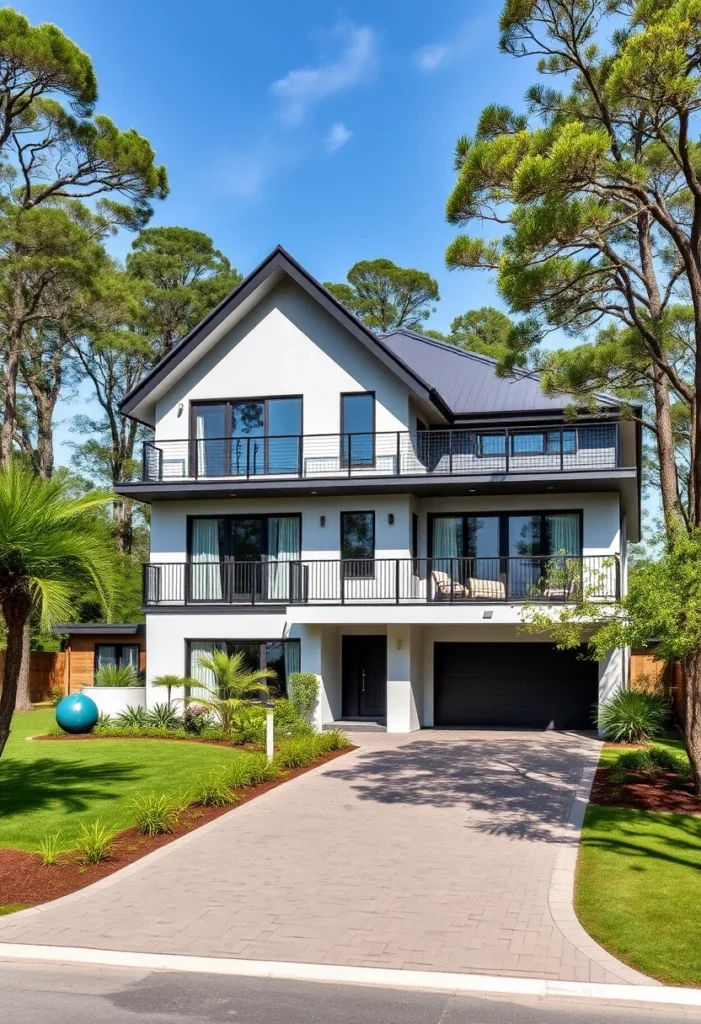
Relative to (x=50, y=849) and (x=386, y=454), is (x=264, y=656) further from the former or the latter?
(x=50, y=849)

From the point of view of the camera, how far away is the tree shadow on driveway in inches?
494

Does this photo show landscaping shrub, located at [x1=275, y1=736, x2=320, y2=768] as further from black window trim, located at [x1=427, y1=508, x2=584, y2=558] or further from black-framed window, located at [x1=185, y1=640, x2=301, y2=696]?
black window trim, located at [x1=427, y1=508, x2=584, y2=558]

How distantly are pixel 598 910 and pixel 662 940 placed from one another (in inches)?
35.5

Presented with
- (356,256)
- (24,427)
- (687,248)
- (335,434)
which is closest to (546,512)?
(335,434)

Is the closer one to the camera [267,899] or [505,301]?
[267,899]

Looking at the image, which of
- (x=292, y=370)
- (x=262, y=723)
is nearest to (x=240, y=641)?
(x=262, y=723)

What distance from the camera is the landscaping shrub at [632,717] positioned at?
64.1 feet

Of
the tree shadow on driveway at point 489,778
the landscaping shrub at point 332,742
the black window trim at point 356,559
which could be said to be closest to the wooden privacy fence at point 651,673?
the tree shadow on driveway at point 489,778

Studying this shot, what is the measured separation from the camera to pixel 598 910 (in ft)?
27.9

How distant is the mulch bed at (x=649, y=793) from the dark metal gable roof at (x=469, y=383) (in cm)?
991

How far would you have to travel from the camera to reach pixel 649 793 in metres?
13.6

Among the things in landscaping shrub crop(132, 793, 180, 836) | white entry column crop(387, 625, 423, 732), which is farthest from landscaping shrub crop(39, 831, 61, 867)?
white entry column crop(387, 625, 423, 732)

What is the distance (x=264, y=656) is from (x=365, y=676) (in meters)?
2.57

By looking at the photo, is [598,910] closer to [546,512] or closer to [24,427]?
[546,512]
